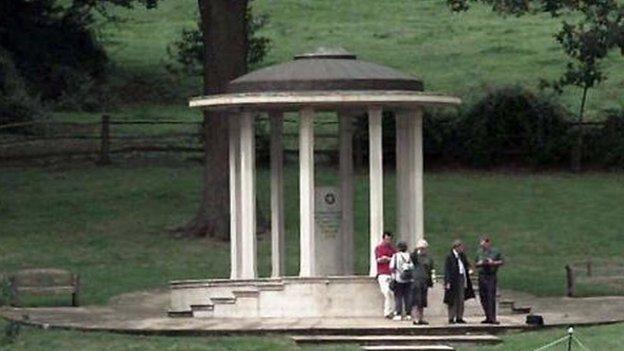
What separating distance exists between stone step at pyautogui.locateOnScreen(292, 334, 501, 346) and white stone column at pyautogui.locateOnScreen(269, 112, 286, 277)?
20.4ft

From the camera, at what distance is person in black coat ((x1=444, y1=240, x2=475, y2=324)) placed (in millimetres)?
32938

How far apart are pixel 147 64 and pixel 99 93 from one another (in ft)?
18.6

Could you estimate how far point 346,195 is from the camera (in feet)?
122

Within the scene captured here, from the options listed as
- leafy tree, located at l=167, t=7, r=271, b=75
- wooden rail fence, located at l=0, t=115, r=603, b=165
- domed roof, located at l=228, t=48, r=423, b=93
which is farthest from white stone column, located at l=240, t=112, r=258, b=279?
leafy tree, located at l=167, t=7, r=271, b=75

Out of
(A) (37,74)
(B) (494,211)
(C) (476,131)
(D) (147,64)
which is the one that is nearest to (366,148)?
(C) (476,131)

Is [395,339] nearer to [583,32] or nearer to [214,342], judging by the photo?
[214,342]

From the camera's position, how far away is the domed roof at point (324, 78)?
34.8 meters

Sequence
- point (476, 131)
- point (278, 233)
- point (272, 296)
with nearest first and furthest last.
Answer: point (272, 296) → point (278, 233) → point (476, 131)

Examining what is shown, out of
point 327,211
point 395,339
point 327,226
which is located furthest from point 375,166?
point 395,339

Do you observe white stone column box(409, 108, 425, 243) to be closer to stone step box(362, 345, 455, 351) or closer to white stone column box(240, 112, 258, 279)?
white stone column box(240, 112, 258, 279)

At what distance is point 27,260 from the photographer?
4438 centimetres

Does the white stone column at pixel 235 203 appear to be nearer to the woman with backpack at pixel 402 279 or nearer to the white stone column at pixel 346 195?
the white stone column at pixel 346 195

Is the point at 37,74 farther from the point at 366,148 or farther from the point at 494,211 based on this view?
the point at 494,211

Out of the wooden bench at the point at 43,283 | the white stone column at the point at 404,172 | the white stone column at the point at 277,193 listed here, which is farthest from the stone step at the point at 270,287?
the wooden bench at the point at 43,283
